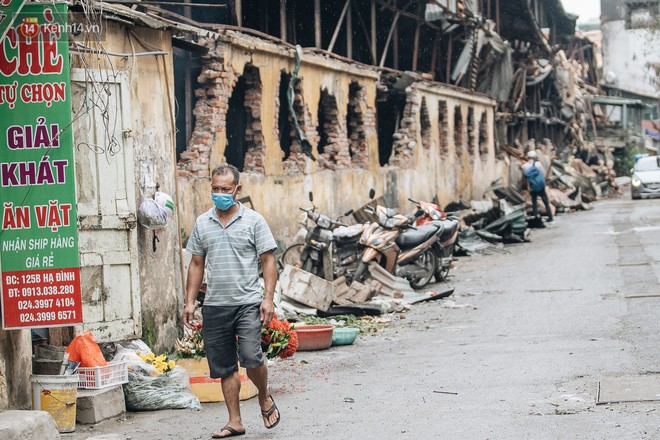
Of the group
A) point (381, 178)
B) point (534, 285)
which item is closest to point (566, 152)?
point (381, 178)

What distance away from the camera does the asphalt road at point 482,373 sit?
21.7ft

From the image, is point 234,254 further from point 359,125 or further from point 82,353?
point 359,125

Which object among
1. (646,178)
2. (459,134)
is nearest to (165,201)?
(459,134)

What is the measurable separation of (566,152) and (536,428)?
4347 centimetres

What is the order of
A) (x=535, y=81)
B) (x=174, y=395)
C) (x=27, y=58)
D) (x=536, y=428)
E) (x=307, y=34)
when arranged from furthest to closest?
(x=535, y=81) → (x=307, y=34) → (x=174, y=395) → (x=27, y=58) → (x=536, y=428)

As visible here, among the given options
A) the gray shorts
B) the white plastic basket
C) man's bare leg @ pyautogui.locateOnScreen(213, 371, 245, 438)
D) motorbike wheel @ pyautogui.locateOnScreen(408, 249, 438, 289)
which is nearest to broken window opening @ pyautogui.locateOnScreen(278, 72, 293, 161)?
motorbike wheel @ pyautogui.locateOnScreen(408, 249, 438, 289)

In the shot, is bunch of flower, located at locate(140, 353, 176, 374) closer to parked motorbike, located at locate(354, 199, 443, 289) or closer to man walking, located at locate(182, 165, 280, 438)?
man walking, located at locate(182, 165, 280, 438)

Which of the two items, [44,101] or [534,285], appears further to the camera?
[534,285]

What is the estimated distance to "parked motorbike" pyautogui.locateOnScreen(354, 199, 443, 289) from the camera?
14.7 m

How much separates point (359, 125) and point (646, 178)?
1982 cm

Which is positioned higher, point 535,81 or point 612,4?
point 612,4

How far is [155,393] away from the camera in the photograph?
25.4 feet

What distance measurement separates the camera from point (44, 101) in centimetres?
691

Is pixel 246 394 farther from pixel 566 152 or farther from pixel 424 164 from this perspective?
pixel 566 152
